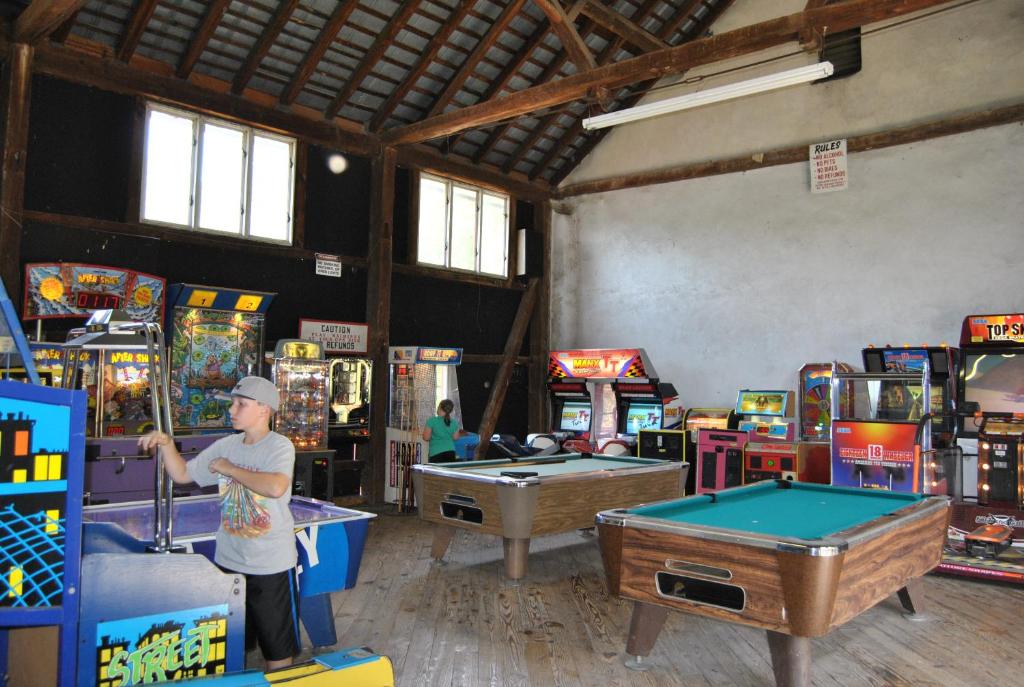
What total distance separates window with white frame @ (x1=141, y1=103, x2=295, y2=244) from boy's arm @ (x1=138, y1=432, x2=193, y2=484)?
5.02 m

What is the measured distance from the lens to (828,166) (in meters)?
8.48

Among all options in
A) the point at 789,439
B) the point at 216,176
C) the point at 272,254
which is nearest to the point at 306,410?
the point at 272,254

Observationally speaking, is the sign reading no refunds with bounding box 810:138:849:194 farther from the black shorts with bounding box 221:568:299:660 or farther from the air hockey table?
the black shorts with bounding box 221:568:299:660

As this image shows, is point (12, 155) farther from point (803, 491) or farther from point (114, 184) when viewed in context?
point (803, 491)

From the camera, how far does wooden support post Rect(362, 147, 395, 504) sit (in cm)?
814

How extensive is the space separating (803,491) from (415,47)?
5.97 m

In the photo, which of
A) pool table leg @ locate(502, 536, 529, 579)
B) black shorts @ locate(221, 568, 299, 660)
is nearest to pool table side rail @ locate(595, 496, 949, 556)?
black shorts @ locate(221, 568, 299, 660)

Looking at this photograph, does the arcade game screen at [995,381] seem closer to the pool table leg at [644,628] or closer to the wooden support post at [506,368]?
the pool table leg at [644,628]

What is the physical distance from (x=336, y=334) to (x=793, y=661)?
6099mm

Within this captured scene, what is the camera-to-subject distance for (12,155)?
580cm

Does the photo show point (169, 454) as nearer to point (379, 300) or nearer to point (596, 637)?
point (596, 637)

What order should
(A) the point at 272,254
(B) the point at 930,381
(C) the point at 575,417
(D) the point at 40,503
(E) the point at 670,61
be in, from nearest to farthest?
(D) the point at 40,503 < (E) the point at 670,61 < (B) the point at 930,381 < (A) the point at 272,254 < (C) the point at 575,417

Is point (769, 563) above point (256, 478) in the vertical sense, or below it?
below

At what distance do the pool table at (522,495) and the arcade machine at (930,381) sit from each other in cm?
258
